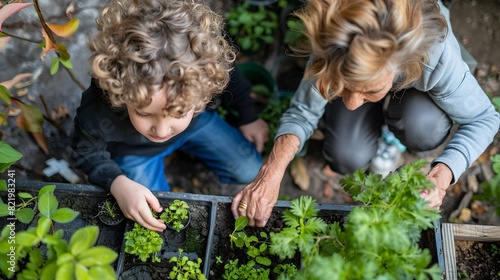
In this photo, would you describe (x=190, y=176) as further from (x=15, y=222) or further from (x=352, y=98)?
(x=352, y=98)

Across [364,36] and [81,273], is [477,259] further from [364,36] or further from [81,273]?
[81,273]

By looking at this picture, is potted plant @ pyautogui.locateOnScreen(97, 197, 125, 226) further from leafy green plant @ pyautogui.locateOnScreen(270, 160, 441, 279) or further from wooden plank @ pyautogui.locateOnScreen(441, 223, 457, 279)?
wooden plank @ pyautogui.locateOnScreen(441, 223, 457, 279)

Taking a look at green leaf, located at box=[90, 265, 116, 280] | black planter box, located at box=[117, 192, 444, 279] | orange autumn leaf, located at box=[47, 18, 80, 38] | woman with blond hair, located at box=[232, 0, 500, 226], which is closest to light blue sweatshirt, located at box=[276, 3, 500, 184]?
woman with blond hair, located at box=[232, 0, 500, 226]

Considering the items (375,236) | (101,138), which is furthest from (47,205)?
(375,236)

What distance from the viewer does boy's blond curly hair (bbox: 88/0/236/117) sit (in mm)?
1271

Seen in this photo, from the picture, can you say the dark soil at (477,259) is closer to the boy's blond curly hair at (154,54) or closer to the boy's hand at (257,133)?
the boy's hand at (257,133)

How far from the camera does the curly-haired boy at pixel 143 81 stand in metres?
1.28

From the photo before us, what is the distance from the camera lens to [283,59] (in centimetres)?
247

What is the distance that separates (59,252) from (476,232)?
1.30 m

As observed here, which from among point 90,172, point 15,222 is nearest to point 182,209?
point 90,172

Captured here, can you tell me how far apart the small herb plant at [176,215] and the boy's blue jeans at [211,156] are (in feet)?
1.42

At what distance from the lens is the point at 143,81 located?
49.6 inches

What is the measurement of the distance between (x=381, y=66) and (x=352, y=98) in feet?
0.53

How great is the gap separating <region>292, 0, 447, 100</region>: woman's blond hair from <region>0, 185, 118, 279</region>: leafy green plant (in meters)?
0.75
